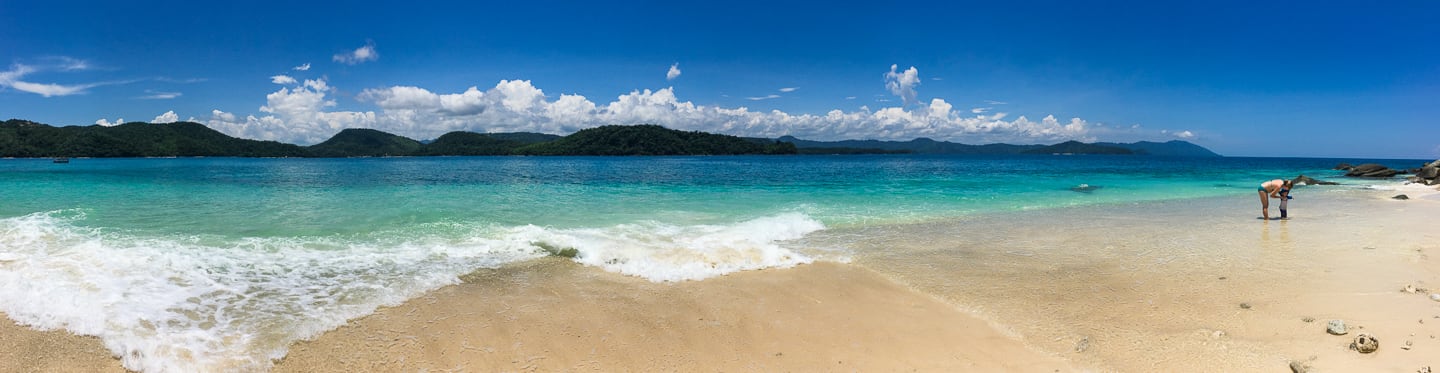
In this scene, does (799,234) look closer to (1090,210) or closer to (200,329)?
(200,329)

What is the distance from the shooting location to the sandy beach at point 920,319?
4.86 metres

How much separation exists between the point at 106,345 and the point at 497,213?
1035cm

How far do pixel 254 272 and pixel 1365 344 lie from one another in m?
12.5

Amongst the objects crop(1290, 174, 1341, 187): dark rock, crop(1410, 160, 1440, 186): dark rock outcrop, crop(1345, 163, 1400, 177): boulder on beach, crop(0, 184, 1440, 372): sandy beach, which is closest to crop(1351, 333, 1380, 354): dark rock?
crop(0, 184, 1440, 372): sandy beach

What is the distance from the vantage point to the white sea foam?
17.5ft

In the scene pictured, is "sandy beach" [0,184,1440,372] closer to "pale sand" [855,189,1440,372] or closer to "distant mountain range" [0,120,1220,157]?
"pale sand" [855,189,1440,372]

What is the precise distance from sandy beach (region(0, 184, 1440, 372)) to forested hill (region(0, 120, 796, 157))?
6263 inches

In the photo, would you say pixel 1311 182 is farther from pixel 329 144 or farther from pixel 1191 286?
pixel 329 144

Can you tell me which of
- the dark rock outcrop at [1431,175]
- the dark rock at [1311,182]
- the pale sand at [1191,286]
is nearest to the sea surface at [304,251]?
the pale sand at [1191,286]

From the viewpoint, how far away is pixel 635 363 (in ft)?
16.1

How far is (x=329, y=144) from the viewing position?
19500 centimetres

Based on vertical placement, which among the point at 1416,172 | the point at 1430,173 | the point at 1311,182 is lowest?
the point at 1311,182

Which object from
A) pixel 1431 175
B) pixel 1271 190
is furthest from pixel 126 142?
pixel 1431 175

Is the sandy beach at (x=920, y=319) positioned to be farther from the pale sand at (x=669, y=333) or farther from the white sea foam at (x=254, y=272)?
the white sea foam at (x=254, y=272)
